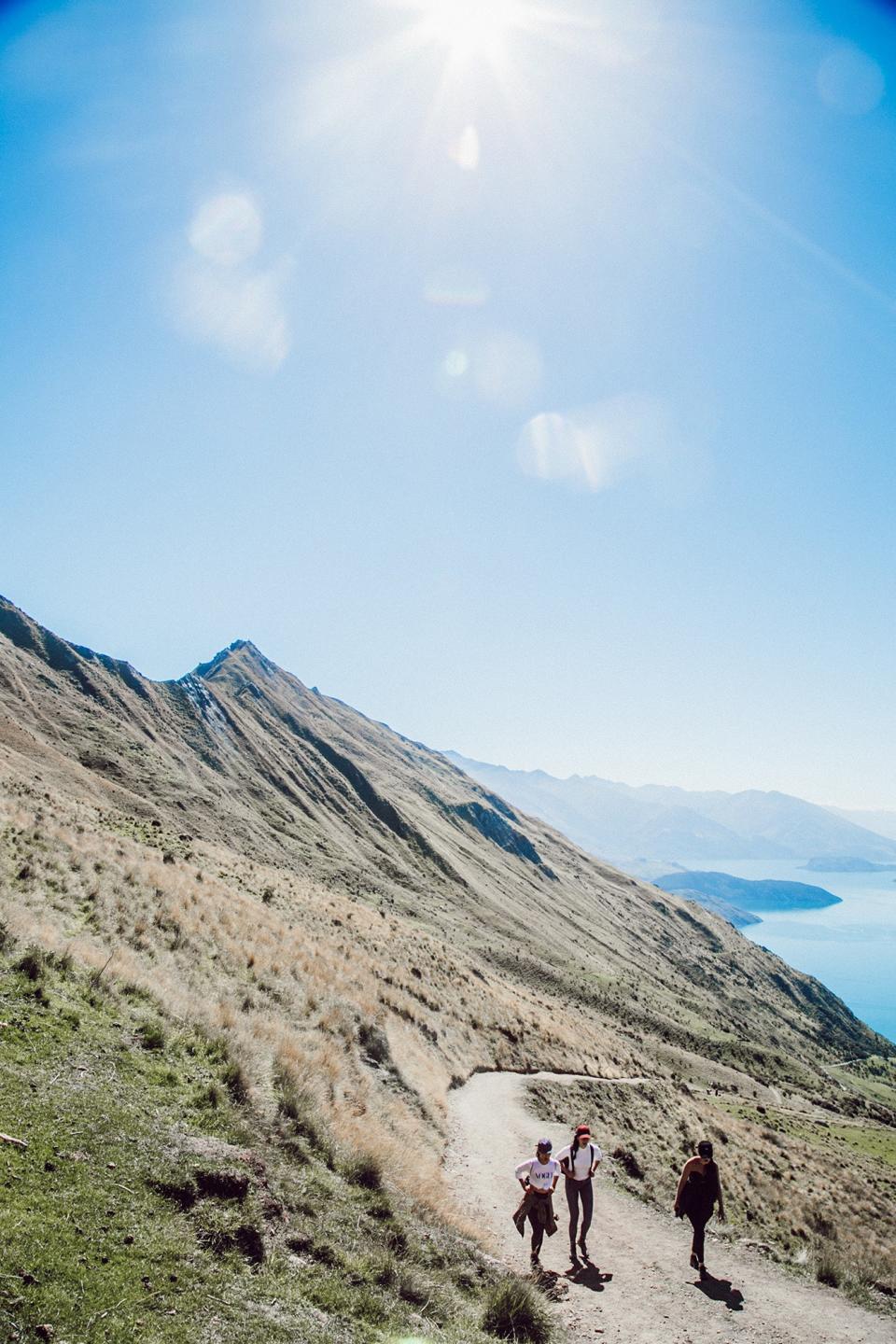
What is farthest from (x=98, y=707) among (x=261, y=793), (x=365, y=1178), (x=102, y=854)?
(x=365, y=1178)

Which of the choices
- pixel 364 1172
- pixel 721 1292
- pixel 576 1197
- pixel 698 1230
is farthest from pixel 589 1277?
pixel 364 1172

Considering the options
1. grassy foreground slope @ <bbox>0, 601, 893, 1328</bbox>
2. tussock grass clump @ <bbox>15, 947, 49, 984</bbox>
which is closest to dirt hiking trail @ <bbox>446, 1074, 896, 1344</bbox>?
grassy foreground slope @ <bbox>0, 601, 893, 1328</bbox>

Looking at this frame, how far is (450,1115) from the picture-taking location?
18.9 metres

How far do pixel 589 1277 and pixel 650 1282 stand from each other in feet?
4.34

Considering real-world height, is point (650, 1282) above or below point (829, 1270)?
below

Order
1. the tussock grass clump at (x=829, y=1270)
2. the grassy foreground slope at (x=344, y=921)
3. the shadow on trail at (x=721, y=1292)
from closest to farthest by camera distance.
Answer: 1. the shadow on trail at (x=721, y=1292)
2. the tussock grass clump at (x=829, y=1270)
3. the grassy foreground slope at (x=344, y=921)

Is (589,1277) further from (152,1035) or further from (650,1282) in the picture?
(152,1035)

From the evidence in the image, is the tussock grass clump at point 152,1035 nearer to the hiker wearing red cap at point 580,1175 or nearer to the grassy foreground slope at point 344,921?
the grassy foreground slope at point 344,921

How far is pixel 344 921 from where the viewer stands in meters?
35.4

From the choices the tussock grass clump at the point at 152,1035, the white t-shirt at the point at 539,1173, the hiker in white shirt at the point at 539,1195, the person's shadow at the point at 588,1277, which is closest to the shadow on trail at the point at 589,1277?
the person's shadow at the point at 588,1277

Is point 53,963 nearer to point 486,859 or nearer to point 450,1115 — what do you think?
point 450,1115

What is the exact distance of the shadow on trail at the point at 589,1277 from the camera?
1130 centimetres

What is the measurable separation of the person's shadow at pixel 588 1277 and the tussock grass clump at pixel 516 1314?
313cm

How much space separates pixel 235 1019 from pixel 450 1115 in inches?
370
